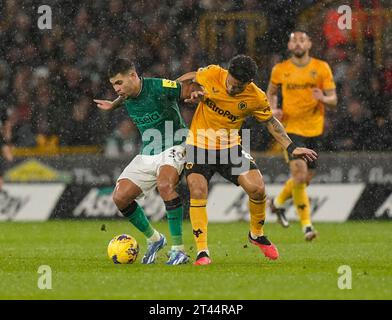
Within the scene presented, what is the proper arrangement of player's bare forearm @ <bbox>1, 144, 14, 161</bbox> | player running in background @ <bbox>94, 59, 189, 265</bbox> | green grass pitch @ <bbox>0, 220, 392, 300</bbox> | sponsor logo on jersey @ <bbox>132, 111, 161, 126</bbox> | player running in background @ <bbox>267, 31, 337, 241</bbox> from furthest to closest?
1. player's bare forearm @ <bbox>1, 144, 14, 161</bbox>
2. player running in background @ <bbox>267, 31, 337, 241</bbox>
3. sponsor logo on jersey @ <bbox>132, 111, 161, 126</bbox>
4. player running in background @ <bbox>94, 59, 189, 265</bbox>
5. green grass pitch @ <bbox>0, 220, 392, 300</bbox>

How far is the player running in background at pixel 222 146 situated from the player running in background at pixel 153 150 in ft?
0.48

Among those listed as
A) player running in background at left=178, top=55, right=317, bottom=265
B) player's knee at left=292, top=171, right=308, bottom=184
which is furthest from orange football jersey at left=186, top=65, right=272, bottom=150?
player's knee at left=292, top=171, right=308, bottom=184

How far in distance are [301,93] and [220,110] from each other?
4.11 m

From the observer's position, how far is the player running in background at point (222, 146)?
9.28 m

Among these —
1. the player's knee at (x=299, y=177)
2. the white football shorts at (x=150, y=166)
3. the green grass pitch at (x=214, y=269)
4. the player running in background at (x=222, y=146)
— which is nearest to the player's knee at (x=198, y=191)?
the player running in background at (x=222, y=146)

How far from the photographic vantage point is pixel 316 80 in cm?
1334

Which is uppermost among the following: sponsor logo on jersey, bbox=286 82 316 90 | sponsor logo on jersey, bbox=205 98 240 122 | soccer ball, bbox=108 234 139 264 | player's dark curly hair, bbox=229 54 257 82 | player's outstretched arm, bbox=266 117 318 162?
player's dark curly hair, bbox=229 54 257 82

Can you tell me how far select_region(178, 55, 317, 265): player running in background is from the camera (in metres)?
9.28

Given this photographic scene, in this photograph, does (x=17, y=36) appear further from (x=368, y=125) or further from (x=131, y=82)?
(x=131, y=82)

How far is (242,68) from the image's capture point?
889 centimetres

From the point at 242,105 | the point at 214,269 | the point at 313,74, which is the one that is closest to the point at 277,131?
the point at 242,105

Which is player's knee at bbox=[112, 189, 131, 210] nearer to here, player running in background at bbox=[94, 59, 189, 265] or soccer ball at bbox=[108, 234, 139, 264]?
player running in background at bbox=[94, 59, 189, 265]

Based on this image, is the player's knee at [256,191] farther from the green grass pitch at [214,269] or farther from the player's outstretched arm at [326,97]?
the player's outstretched arm at [326,97]

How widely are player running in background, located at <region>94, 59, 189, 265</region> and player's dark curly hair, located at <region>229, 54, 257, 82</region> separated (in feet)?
2.43
